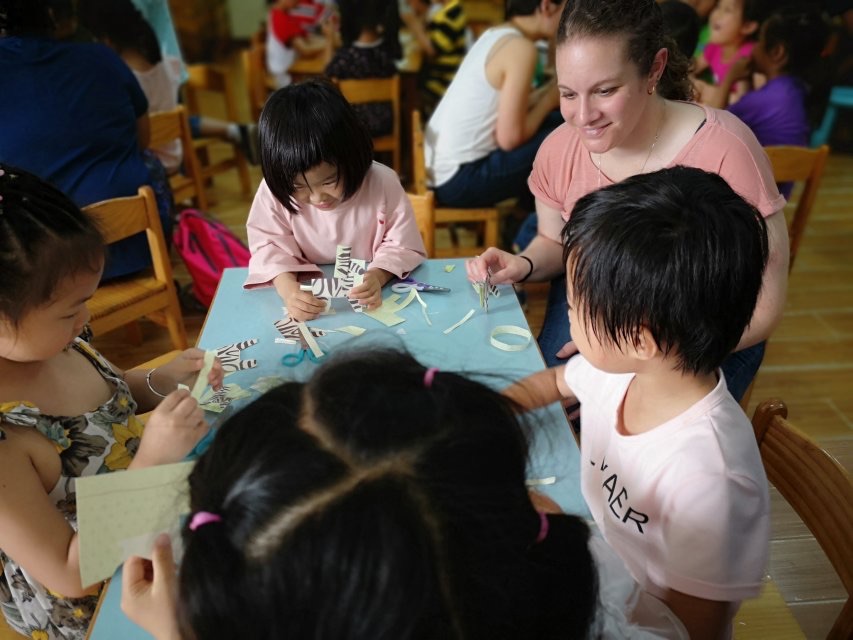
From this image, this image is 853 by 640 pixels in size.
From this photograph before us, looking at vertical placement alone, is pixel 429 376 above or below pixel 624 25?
below

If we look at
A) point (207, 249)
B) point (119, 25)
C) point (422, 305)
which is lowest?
point (207, 249)

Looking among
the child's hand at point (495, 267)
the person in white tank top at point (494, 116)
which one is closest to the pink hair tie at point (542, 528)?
the child's hand at point (495, 267)

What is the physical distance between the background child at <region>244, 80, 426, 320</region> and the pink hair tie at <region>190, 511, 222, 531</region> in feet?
2.65

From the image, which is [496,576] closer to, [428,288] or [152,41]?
[428,288]

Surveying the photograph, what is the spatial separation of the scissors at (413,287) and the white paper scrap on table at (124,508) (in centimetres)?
79

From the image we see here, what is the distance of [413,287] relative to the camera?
1446 mm

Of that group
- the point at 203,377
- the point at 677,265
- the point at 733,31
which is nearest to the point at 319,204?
the point at 203,377

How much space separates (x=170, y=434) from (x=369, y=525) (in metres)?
0.51

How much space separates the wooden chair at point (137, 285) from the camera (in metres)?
1.71

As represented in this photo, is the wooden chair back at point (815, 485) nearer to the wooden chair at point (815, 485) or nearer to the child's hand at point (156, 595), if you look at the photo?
the wooden chair at point (815, 485)

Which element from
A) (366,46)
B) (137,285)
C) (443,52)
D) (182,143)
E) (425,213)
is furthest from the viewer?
(443,52)

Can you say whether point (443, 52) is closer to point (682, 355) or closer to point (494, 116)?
point (494, 116)

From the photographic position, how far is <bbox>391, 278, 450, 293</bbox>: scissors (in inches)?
56.3

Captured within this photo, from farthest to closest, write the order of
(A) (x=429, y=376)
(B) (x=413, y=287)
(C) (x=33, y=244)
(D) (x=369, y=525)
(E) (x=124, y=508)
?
1. (B) (x=413, y=287)
2. (C) (x=33, y=244)
3. (E) (x=124, y=508)
4. (A) (x=429, y=376)
5. (D) (x=369, y=525)
